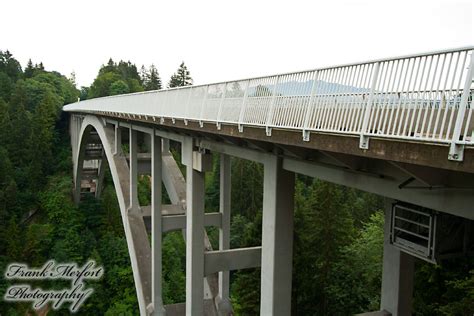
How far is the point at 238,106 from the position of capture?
6.82 m

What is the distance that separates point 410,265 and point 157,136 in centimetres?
888

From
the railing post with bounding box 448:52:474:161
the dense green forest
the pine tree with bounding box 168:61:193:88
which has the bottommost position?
the dense green forest

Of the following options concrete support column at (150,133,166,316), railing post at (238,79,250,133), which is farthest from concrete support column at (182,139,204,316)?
concrete support column at (150,133,166,316)

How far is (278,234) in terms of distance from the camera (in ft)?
19.9

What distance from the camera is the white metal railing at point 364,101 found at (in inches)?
130

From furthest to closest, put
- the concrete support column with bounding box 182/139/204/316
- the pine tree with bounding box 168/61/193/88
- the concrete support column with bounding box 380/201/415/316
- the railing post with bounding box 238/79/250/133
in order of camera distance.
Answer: the pine tree with bounding box 168/61/193/88 → the concrete support column with bounding box 182/139/204/316 → the railing post with bounding box 238/79/250/133 → the concrete support column with bounding box 380/201/415/316

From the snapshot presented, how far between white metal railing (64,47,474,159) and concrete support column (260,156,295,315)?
88cm

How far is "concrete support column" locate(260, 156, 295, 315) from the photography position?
606 cm

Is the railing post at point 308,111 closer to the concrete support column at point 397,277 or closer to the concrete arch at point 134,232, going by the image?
the concrete support column at point 397,277

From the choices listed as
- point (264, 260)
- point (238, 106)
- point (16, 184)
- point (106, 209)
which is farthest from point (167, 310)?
point (16, 184)

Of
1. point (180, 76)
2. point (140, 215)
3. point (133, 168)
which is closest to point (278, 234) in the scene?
point (133, 168)

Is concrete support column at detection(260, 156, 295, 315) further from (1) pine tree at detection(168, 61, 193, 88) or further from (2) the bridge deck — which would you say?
(1) pine tree at detection(168, 61, 193, 88)

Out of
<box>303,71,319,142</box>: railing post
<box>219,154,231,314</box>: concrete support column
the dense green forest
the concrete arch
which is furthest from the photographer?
the dense green forest

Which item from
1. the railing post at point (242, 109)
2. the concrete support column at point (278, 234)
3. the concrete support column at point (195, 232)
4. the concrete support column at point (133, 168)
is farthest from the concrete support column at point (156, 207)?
the concrete support column at point (278, 234)
